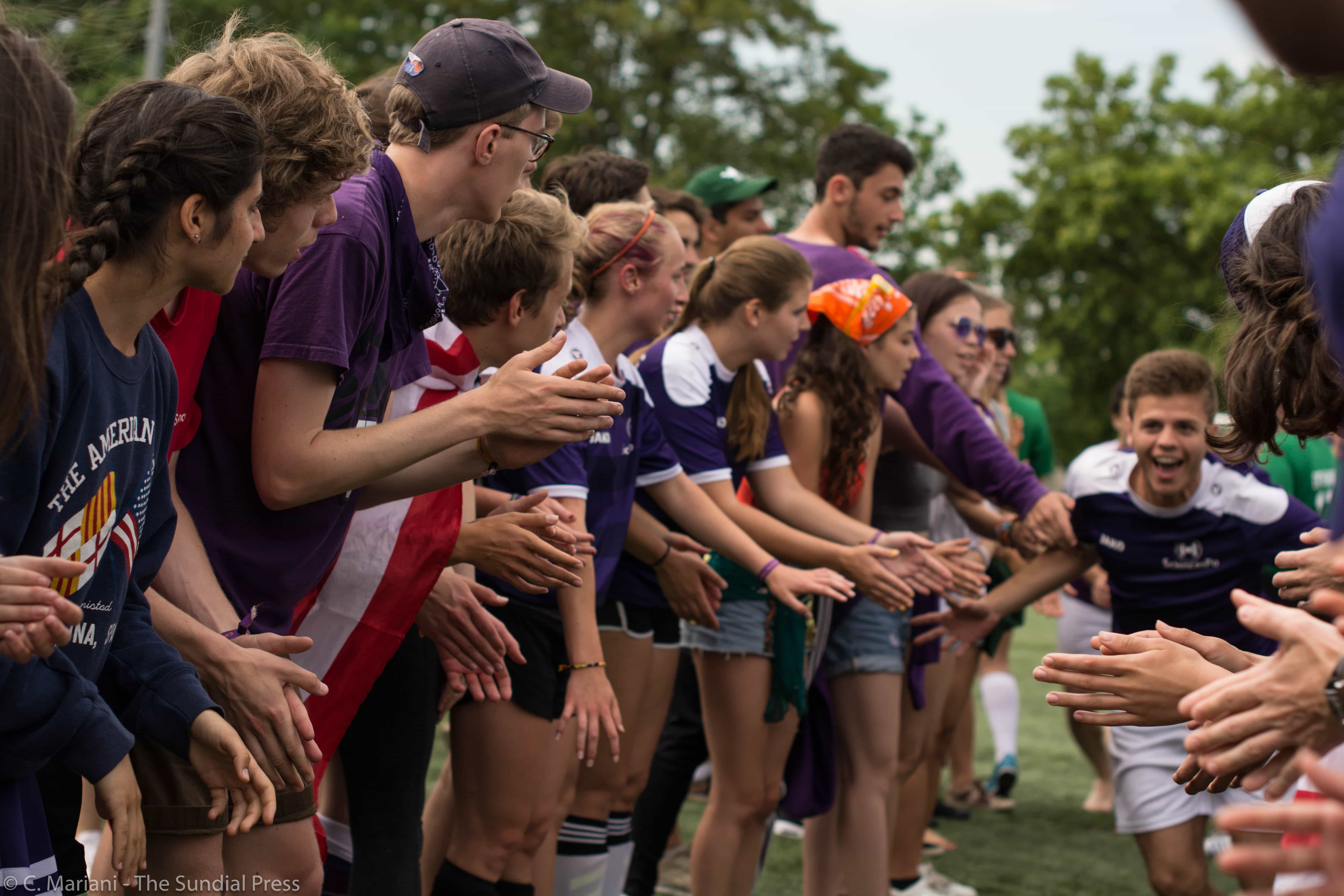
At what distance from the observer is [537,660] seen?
11.1ft

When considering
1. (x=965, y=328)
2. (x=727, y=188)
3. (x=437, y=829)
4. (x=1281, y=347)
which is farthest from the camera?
(x=727, y=188)

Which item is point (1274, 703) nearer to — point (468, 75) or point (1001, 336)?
point (468, 75)

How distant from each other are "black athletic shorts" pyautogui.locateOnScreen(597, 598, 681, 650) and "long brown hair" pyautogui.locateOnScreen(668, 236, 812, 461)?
662 mm

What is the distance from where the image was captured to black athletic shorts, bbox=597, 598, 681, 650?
3.91m

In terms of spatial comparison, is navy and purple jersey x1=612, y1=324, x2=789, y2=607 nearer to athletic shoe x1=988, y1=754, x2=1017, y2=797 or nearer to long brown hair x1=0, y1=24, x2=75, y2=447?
long brown hair x1=0, y1=24, x2=75, y2=447

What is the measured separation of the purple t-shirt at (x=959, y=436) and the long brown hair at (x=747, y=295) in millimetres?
472

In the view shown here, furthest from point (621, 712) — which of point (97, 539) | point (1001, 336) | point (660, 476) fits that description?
point (1001, 336)

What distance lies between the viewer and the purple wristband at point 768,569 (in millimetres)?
4000

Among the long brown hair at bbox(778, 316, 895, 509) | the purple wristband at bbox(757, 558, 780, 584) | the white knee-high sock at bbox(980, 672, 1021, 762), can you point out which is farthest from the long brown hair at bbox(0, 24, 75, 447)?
the white knee-high sock at bbox(980, 672, 1021, 762)

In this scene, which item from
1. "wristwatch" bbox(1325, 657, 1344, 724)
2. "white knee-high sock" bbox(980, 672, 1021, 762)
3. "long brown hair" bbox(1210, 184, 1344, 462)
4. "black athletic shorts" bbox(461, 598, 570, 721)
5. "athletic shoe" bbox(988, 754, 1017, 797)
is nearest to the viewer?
"wristwatch" bbox(1325, 657, 1344, 724)

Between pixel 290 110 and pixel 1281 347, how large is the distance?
2009mm

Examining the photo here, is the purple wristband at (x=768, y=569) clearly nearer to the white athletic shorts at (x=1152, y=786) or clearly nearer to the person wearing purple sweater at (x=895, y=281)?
the person wearing purple sweater at (x=895, y=281)

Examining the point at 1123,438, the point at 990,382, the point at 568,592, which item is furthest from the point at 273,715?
the point at 990,382

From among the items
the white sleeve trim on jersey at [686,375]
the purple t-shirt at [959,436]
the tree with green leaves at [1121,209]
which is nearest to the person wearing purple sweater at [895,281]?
the purple t-shirt at [959,436]
